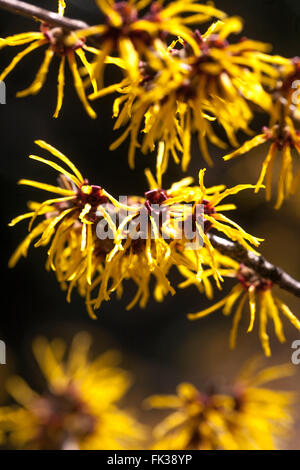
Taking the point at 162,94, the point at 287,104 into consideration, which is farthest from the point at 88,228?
the point at 287,104

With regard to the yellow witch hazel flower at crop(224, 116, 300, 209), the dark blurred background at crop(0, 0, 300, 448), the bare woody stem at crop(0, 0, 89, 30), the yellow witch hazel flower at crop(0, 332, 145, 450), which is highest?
the dark blurred background at crop(0, 0, 300, 448)

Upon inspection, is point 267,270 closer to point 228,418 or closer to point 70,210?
point 70,210

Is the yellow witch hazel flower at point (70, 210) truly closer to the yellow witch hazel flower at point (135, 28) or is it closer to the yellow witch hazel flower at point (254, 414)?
the yellow witch hazel flower at point (135, 28)

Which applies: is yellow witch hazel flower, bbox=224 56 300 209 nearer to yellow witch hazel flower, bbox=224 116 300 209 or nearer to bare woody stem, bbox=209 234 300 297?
yellow witch hazel flower, bbox=224 116 300 209

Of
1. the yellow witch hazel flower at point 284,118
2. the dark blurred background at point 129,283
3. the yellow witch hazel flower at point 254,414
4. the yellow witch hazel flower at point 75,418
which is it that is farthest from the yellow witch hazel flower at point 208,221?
the dark blurred background at point 129,283

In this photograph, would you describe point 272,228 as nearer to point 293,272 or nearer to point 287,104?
point 293,272

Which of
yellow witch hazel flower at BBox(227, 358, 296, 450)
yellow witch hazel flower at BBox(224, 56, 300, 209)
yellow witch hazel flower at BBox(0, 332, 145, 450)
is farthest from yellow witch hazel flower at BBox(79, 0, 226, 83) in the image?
yellow witch hazel flower at BBox(0, 332, 145, 450)
